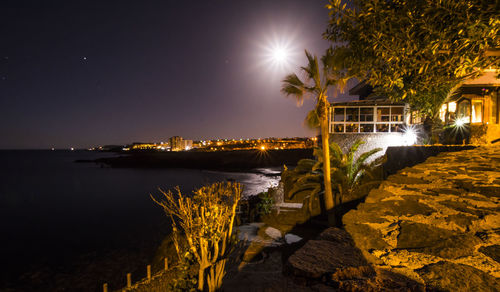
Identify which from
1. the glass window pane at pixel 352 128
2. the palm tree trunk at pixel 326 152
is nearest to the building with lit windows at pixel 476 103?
the glass window pane at pixel 352 128

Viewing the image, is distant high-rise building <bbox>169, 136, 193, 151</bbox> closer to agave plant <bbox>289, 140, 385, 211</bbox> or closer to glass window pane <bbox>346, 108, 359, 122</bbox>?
glass window pane <bbox>346, 108, 359, 122</bbox>

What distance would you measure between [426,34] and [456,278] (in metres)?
3.68

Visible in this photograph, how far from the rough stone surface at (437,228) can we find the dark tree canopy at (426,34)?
1.80m

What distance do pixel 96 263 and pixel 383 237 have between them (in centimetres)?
1479

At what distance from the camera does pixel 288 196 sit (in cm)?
1340

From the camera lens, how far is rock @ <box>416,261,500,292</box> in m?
1.91

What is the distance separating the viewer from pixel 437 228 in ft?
9.45

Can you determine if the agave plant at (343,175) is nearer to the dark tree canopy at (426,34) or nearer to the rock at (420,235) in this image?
the dark tree canopy at (426,34)

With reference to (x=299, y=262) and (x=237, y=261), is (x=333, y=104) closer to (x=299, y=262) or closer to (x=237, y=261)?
(x=237, y=261)

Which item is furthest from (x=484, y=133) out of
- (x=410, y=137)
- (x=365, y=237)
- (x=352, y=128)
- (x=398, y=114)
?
(x=365, y=237)

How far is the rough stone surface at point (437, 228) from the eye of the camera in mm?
2123

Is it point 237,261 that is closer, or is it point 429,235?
point 429,235

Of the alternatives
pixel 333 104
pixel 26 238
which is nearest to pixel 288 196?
pixel 333 104

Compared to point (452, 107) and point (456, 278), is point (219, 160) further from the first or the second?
point (456, 278)
